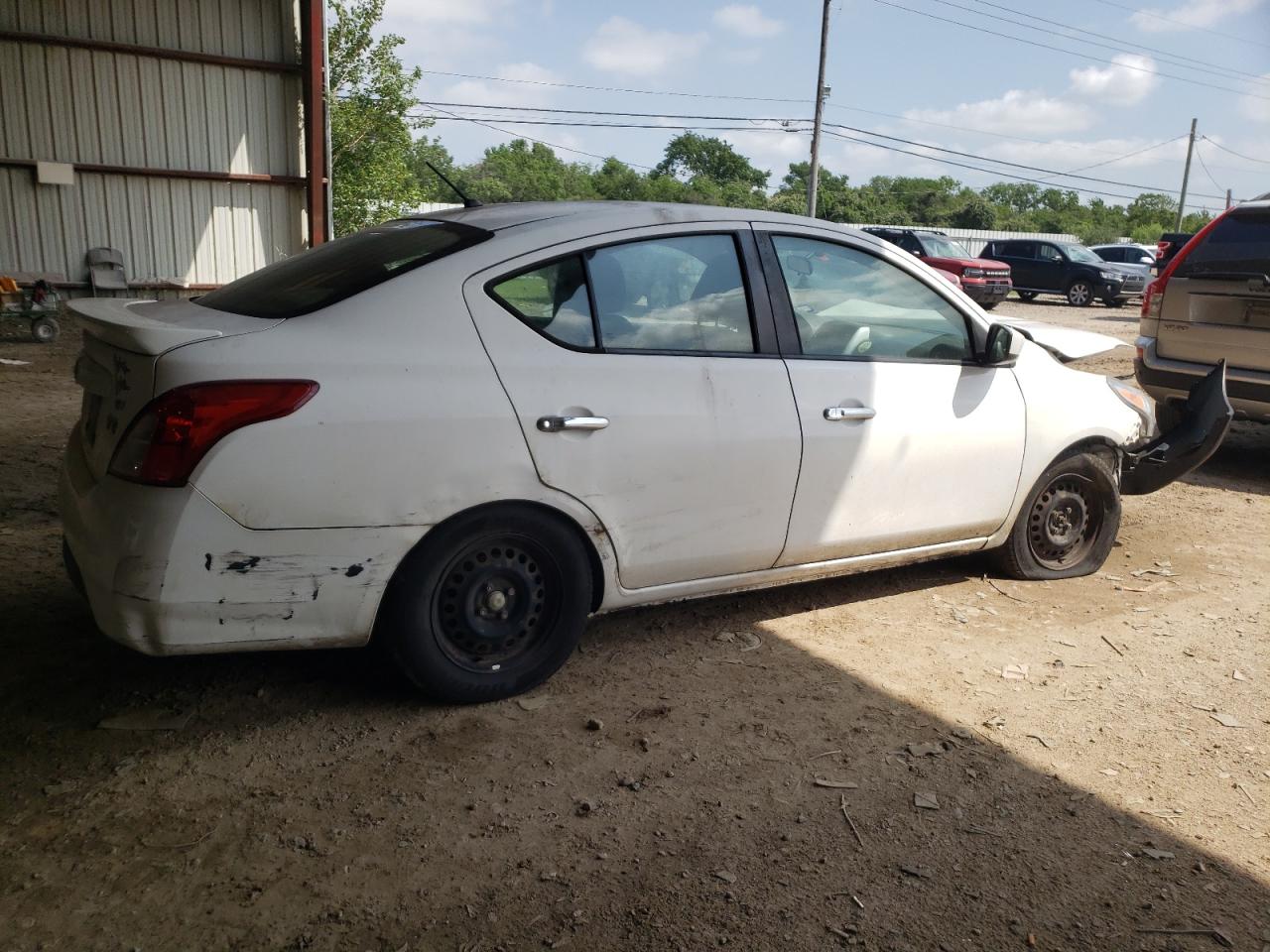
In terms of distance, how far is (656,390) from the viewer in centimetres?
368

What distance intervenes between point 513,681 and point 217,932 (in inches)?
52.7

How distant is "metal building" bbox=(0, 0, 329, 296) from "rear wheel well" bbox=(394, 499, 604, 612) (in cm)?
1162

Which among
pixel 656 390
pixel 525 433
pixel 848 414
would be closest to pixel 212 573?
pixel 525 433

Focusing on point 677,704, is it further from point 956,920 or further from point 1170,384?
point 1170,384

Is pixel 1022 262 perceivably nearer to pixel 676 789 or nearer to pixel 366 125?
pixel 366 125

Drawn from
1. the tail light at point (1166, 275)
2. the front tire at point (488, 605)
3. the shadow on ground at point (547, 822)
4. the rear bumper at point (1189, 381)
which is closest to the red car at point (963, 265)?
the tail light at point (1166, 275)

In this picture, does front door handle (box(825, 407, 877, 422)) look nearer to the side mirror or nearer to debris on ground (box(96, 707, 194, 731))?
the side mirror

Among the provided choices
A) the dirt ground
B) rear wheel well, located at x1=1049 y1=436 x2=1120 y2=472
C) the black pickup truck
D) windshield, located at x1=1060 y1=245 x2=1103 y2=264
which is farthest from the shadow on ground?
windshield, located at x1=1060 y1=245 x2=1103 y2=264

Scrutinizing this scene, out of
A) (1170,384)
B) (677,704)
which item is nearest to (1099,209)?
(1170,384)

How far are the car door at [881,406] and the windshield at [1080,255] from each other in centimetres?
2562

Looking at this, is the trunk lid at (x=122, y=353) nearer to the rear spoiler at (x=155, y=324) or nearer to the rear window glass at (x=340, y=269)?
the rear spoiler at (x=155, y=324)

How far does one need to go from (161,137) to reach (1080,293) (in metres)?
22.7

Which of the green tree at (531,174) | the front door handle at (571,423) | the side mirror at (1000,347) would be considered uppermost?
the green tree at (531,174)

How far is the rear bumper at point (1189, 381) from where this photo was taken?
22.8 feet
